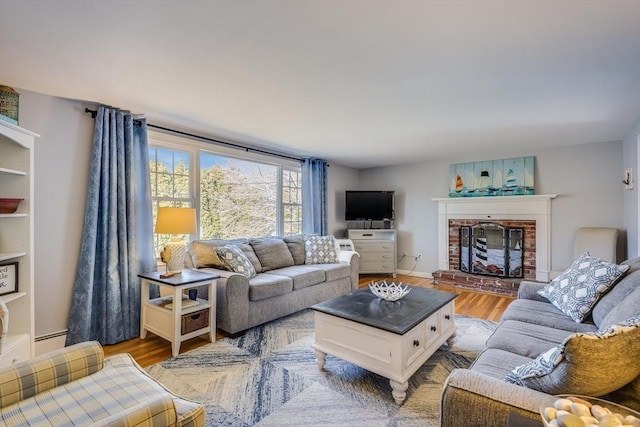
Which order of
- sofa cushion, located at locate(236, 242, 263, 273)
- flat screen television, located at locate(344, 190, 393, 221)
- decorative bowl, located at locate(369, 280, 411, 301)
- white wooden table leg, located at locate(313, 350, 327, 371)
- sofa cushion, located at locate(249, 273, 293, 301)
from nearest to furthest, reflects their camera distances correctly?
white wooden table leg, located at locate(313, 350, 327, 371) < decorative bowl, located at locate(369, 280, 411, 301) < sofa cushion, located at locate(249, 273, 293, 301) < sofa cushion, located at locate(236, 242, 263, 273) < flat screen television, located at locate(344, 190, 393, 221)

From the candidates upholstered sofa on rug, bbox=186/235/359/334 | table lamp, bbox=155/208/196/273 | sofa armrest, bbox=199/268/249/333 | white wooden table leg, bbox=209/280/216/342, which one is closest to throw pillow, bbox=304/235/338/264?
upholstered sofa on rug, bbox=186/235/359/334

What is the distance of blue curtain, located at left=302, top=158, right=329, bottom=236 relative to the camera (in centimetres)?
511

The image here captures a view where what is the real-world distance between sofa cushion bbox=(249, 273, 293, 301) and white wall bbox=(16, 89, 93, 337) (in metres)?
1.55

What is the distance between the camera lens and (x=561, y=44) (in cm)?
173

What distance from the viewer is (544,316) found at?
6.97ft

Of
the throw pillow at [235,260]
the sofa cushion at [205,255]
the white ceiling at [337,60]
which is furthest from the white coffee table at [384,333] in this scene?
the white ceiling at [337,60]

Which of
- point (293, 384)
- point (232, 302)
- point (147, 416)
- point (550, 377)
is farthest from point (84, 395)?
point (550, 377)

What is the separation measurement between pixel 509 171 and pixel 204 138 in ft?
14.7

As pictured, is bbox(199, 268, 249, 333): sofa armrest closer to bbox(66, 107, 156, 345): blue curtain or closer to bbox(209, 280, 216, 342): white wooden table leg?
bbox(209, 280, 216, 342): white wooden table leg

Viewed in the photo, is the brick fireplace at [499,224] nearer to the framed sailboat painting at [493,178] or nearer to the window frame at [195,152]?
the framed sailboat painting at [493,178]

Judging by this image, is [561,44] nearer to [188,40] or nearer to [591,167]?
[188,40]

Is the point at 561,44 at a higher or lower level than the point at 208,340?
higher

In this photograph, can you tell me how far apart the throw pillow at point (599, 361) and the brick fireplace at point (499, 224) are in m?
3.89

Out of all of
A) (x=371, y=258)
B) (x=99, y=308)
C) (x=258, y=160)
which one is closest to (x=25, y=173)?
(x=99, y=308)
